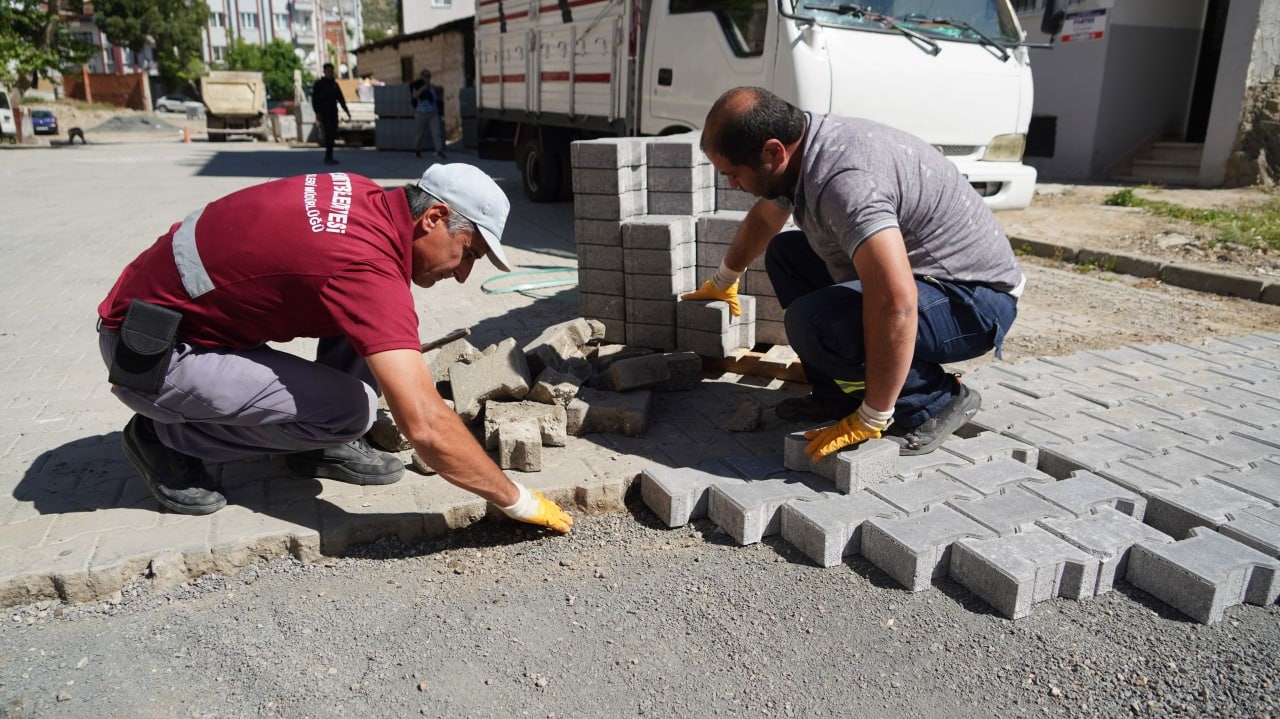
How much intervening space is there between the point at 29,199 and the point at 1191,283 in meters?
13.7

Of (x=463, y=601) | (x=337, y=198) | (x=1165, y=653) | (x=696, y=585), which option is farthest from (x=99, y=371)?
(x=1165, y=653)

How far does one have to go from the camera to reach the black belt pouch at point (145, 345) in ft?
8.64

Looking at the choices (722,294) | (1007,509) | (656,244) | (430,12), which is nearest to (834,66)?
(656,244)

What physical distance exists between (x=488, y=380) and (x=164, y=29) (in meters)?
64.5

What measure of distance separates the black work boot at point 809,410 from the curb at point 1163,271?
4.77 meters

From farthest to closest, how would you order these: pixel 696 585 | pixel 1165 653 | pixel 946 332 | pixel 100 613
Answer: pixel 946 332
pixel 696 585
pixel 100 613
pixel 1165 653

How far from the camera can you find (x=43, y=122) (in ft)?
91.5

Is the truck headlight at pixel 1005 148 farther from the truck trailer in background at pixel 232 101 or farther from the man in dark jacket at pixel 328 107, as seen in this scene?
the truck trailer in background at pixel 232 101

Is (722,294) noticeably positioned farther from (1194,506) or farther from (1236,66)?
(1236,66)

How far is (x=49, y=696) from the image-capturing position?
2.18 meters

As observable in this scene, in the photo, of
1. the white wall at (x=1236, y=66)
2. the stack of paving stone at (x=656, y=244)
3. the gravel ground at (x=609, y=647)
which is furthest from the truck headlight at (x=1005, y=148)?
the white wall at (x=1236, y=66)

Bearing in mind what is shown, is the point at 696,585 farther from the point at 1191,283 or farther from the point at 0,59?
the point at 0,59

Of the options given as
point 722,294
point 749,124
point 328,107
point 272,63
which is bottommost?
point 722,294

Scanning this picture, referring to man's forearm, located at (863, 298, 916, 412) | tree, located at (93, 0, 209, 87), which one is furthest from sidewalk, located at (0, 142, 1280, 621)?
tree, located at (93, 0, 209, 87)
